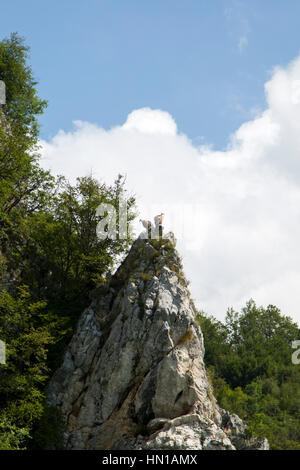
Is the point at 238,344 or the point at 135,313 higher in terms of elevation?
the point at 238,344

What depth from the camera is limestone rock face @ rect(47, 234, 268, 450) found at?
65.5ft

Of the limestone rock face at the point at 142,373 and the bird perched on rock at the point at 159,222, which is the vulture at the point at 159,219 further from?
the limestone rock face at the point at 142,373

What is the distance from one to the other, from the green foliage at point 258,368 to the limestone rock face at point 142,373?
35.6 metres

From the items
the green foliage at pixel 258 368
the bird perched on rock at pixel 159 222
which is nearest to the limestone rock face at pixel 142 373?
the bird perched on rock at pixel 159 222

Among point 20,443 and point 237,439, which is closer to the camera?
point 20,443

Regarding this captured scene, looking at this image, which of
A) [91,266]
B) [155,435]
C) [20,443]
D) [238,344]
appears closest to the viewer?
[155,435]

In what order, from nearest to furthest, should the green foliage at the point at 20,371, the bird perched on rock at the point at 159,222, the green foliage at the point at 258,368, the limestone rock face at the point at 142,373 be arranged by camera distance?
the limestone rock face at the point at 142,373, the green foliage at the point at 20,371, the bird perched on rock at the point at 159,222, the green foliage at the point at 258,368

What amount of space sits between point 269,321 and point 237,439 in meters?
63.7

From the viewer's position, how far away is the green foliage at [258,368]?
58.7 metres

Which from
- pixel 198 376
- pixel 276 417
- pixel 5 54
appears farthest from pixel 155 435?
pixel 276 417

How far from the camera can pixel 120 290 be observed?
89.0ft

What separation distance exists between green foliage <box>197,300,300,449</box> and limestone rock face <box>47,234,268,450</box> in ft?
117

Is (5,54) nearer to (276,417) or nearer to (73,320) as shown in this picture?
(73,320)

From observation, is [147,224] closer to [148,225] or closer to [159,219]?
[148,225]
